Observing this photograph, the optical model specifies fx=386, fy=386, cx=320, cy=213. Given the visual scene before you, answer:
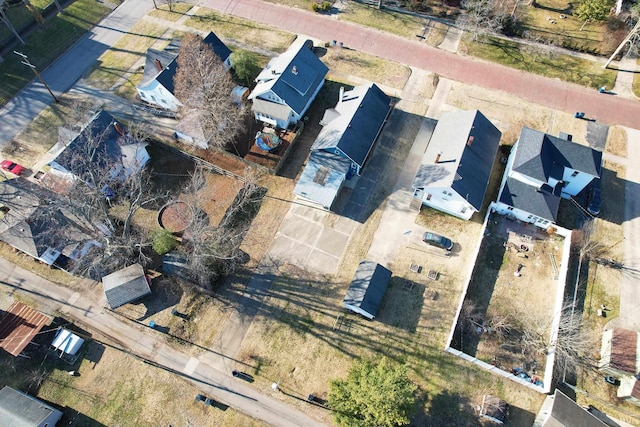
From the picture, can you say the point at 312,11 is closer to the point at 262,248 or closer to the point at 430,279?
the point at 262,248

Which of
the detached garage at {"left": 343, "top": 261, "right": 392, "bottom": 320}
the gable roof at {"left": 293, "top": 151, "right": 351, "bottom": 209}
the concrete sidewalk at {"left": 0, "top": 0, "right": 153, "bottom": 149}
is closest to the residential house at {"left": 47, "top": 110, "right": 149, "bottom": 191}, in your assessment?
the concrete sidewalk at {"left": 0, "top": 0, "right": 153, "bottom": 149}

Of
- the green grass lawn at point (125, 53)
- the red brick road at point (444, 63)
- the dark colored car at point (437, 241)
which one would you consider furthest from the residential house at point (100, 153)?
the dark colored car at point (437, 241)

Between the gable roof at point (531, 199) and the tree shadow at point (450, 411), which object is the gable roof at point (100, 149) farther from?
the gable roof at point (531, 199)

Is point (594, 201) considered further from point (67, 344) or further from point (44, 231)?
point (44, 231)

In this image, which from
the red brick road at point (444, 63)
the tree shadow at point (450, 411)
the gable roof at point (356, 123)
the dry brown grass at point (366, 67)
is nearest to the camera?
the tree shadow at point (450, 411)

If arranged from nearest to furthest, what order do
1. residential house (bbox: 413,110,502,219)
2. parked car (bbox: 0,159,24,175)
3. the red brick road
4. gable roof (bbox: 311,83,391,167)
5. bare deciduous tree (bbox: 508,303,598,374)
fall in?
bare deciduous tree (bbox: 508,303,598,374) < residential house (bbox: 413,110,502,219) < gable roof (bbox: 311,83,391,167) < parked car (bbox: 0,159,24,175) < the red brick road

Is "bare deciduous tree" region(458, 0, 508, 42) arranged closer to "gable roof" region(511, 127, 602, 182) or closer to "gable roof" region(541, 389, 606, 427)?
"gable roof" region(511, 127, 602, 182)
